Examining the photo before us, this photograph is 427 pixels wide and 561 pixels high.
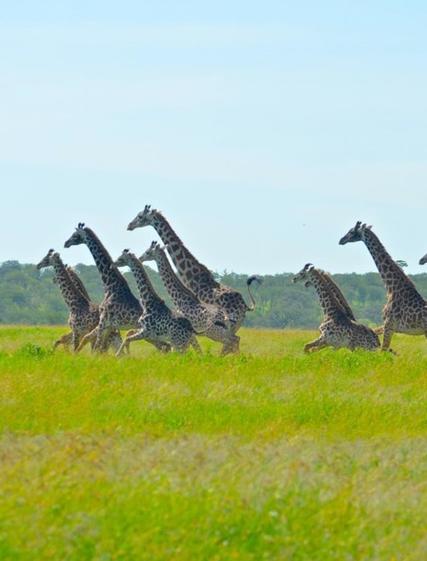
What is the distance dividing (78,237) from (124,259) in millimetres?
1830

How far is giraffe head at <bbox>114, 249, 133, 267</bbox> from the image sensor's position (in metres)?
26.0

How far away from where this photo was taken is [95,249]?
88.3 feet

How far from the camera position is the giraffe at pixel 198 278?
26.3 meters

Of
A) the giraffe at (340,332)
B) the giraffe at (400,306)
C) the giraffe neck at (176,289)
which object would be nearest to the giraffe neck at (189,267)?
the giraffe neck at (176,289)

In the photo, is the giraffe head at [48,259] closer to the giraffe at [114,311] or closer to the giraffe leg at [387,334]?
the giraffe at [114,311]

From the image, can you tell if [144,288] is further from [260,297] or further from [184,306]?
[260,297]

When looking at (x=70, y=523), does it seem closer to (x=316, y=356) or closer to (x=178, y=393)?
(x=178, y=393)

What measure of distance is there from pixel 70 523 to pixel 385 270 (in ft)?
56.4

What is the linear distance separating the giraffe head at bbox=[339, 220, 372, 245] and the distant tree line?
47.1 m

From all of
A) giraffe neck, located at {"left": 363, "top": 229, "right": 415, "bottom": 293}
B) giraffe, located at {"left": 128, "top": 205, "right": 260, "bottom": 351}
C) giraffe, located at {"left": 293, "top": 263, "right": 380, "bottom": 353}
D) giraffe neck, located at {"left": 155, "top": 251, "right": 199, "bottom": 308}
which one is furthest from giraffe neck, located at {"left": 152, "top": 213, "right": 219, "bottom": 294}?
giraffe neck, located at {"left": 363, "top": 229, "right": 415, "bottom": 293}

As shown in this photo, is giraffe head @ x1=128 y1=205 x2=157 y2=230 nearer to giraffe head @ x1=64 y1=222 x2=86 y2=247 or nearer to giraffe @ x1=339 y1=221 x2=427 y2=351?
giraffe head @ x1=64 y1=222 x2=86 y2=247

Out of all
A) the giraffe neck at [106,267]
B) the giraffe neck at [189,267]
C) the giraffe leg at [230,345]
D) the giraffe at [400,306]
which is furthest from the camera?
the giraffe neck at [189,267]

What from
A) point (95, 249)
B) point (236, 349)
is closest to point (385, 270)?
point (236, 349)

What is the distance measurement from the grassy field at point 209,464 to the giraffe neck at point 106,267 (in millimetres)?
5793
